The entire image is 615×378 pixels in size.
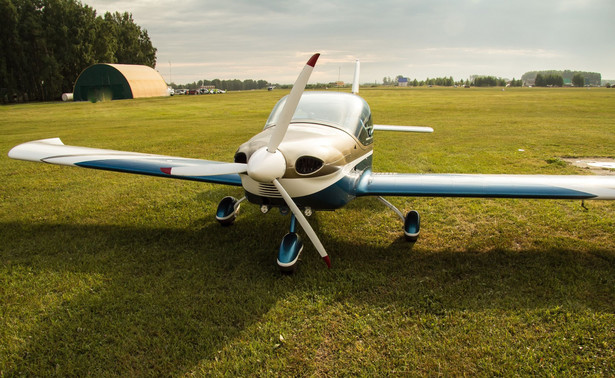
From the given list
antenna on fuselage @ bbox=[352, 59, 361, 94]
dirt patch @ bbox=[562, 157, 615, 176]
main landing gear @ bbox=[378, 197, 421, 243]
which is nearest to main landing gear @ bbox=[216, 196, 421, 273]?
main landing gear @ bbox=[378, 197, 421, 243]

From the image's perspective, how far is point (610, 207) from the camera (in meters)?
6.18

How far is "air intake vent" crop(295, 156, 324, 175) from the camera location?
3886 mm


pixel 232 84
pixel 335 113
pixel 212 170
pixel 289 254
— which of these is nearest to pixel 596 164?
pixel 335 113

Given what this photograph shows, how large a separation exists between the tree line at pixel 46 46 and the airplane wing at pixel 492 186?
5951 centimetres

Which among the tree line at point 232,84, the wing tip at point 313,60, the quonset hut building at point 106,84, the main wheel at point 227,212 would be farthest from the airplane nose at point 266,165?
the tree line at point 232,84

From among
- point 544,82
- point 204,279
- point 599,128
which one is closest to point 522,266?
point 204,279

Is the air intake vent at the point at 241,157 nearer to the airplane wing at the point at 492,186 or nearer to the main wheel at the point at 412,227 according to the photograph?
the airplane wing at the point at 492,186

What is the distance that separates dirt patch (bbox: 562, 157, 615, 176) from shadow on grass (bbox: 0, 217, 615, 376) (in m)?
5.04

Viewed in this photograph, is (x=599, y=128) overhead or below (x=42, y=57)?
below

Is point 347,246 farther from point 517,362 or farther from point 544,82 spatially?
point 544,82

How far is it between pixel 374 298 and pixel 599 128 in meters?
17.5

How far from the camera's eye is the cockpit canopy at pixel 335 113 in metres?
→ 5.09

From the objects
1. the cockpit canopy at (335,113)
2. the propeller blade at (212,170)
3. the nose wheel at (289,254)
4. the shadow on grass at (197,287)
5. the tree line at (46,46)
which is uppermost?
the tree line at (46,46)

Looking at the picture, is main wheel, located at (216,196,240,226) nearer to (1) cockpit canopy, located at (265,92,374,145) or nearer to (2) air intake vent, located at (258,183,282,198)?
(1) cockpit canopy, located at (265,92,374,145)
